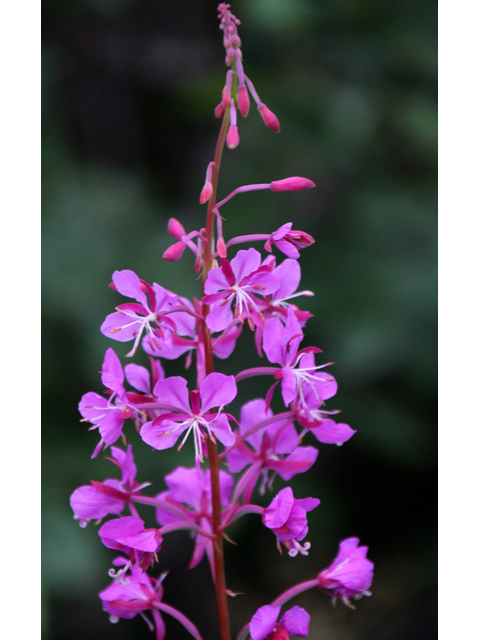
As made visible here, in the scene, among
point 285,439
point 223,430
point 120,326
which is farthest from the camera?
point 285,439

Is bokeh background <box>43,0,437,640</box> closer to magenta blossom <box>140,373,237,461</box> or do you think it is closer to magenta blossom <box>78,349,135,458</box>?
magenta blossom <box>78,349,135,458</box>

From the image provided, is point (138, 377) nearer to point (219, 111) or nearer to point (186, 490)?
point (186, 490)

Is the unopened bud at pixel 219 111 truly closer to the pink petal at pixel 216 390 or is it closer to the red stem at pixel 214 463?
the red stem at pixel 214 463

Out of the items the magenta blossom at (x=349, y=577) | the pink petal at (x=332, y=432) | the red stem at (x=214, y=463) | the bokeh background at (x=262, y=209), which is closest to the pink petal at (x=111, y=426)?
the red stem at (x=214, y=463)

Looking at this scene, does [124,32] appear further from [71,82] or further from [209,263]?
[209,263]

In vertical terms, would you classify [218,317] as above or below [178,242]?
below

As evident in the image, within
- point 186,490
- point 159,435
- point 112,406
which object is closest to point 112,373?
point 112,406
